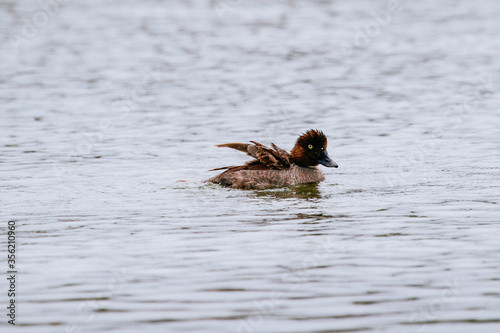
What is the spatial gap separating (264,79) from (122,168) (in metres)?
11.4

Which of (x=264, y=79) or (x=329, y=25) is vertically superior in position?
(x=329, y=25)

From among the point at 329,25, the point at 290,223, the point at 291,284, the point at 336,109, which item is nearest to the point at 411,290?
the point at 291,284

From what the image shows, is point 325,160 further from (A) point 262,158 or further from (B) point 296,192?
(A) point 262,158

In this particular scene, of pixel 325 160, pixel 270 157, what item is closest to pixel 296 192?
pixel 270 157

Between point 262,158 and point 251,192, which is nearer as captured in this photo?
point 251,192

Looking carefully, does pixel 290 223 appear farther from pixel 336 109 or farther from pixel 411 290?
pixel 336 109

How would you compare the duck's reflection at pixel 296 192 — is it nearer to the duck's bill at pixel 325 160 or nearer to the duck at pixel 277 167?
the duck at pixel 277 167

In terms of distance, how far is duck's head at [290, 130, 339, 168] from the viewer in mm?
15219

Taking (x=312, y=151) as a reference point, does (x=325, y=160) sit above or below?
below

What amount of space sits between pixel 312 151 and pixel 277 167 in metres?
0.73

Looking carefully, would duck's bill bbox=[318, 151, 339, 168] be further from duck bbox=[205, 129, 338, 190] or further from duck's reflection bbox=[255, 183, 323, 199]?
duck's reflection bbox=[255, 183, 323, 199]

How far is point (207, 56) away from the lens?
31.6m

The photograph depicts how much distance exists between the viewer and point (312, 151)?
600 inches

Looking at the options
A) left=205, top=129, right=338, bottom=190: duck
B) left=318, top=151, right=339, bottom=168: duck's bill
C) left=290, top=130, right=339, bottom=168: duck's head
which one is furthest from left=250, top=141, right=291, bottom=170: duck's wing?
left=318, top=151, right=339, bottom=168: duck's bill
